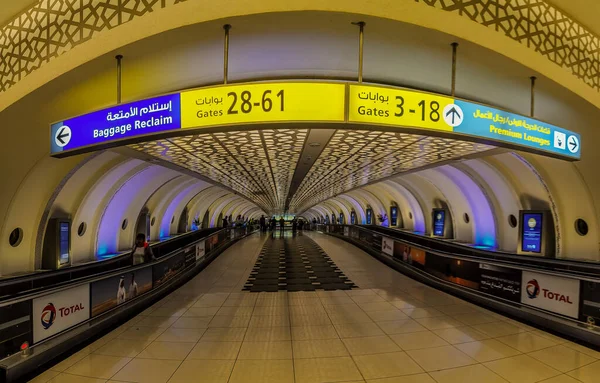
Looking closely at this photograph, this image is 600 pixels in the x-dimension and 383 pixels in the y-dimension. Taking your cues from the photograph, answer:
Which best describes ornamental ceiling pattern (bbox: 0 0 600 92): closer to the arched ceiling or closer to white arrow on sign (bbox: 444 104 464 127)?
the arched ceiling

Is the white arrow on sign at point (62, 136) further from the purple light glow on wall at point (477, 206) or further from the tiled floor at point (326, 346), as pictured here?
the purple light glow on wall at point (477, 206)

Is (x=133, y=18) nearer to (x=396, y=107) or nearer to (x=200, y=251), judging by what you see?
(x=396, y=107)

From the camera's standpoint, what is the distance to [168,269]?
304 inches

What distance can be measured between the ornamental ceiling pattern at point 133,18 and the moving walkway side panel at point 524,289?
290 centimetres

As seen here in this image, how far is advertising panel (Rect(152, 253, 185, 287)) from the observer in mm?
6912

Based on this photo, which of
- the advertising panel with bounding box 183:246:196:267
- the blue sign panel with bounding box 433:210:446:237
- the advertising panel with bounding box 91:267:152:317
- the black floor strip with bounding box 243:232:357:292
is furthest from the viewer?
the blue sign panel with bounding box 433:210:446:237

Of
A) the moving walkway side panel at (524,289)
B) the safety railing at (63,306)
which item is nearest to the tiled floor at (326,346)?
the moving walkway side panel at (524,289)

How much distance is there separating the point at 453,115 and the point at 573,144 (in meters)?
2.22

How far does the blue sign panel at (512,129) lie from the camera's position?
10.2 ft

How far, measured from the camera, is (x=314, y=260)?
1281 cm

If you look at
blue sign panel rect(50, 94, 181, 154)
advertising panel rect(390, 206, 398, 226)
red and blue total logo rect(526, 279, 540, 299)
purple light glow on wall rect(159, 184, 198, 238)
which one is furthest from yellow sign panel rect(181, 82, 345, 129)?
advertising panel rect(390, 206, 398, 226)

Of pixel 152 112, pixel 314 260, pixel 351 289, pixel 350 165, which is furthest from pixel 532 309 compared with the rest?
pixel 314 260

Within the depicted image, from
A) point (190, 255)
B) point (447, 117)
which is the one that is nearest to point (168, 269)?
point (190, 255)

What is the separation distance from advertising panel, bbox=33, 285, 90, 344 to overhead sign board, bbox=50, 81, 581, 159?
6.33 ft
